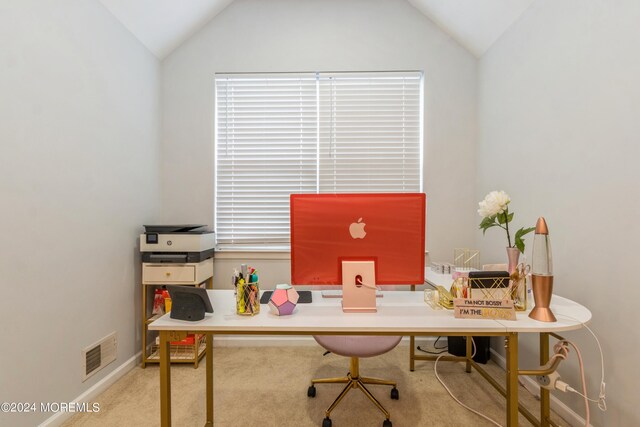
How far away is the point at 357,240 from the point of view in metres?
1.41

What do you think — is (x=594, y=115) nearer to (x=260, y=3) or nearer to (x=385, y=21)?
(x=385, y=21)

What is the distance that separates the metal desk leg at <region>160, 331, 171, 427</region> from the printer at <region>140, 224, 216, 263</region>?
123 cm

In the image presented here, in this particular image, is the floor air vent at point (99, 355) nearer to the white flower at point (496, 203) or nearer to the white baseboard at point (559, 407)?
the white flower at point (496, 203)

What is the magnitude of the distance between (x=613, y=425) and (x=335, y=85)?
3001 mm

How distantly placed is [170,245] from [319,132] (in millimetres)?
1665

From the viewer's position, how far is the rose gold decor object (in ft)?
4.19

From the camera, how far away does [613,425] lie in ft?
4.91

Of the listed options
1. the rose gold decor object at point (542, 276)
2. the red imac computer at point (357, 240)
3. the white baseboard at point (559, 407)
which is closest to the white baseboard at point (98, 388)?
the red imac computer at point (357, 240)

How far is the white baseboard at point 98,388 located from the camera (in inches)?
67.2

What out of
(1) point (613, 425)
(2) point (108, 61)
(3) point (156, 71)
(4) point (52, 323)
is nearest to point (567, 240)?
(1) point (613, 425)

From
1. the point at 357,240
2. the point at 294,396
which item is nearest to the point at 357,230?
the point at 357,240

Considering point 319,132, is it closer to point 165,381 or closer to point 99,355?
point 165,381

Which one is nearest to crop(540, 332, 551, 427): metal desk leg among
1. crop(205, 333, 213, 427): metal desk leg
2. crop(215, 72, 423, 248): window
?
crop(215, 72, 423, 248): window

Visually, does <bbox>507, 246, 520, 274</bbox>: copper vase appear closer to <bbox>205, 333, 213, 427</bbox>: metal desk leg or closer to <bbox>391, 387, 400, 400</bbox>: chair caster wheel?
<bbox>391, 387, 400, 400</bbox>: chair caster wheel
